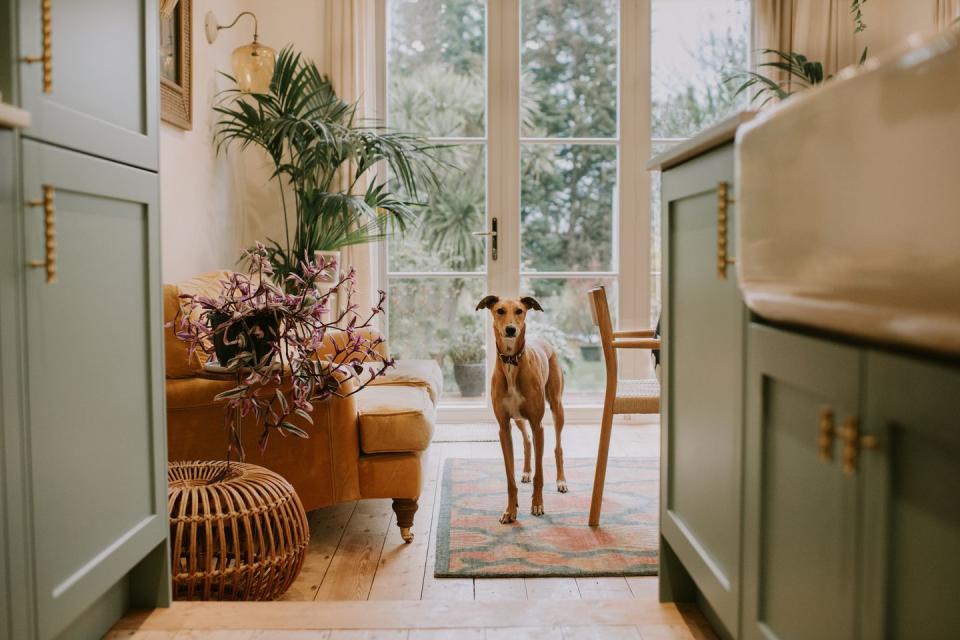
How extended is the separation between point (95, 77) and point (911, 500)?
55.3 inches

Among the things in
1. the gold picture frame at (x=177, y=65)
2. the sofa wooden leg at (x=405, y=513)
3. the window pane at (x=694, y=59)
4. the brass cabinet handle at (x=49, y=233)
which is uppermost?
the window pane at (x=694, y=59)

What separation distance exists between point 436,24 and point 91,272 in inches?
143

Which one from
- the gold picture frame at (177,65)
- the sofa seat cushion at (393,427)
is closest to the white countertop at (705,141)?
the sofa seat cushion at (393,427)

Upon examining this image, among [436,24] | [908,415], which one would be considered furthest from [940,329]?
[436,24]

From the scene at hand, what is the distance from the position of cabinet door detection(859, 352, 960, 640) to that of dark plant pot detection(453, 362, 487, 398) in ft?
12.7

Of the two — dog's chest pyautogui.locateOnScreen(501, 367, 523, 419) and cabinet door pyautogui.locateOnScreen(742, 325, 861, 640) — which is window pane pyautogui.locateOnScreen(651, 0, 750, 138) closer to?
dog's chest pyautogui.locateOnScreen(501, 367, 523, 419)

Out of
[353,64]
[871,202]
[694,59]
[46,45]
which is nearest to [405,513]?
[46,45]

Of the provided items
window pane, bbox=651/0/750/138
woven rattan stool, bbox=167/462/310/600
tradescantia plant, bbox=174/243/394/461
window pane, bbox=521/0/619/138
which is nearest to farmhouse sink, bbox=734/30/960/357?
tradescantia plant, bbox=174/243/394/461

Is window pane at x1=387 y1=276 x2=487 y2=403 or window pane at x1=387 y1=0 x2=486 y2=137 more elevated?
window pane at x1=387 y1=0 x2=486 y2=137

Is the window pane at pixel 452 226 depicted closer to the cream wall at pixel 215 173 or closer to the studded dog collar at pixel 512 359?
the cream wall at pixel 215 173

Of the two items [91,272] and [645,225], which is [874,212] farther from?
[645,225]

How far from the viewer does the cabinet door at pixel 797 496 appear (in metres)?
0.94

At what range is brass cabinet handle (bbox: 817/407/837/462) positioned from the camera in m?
0.95

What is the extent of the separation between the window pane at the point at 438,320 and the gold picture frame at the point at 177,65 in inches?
63.8
